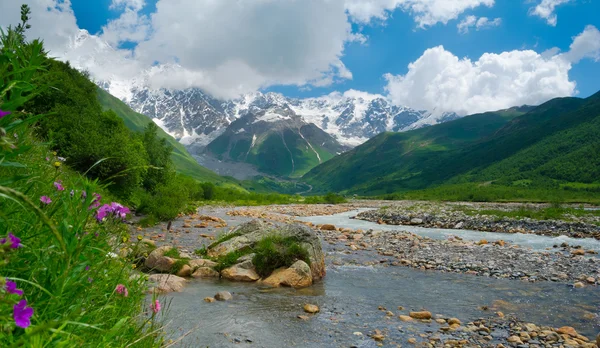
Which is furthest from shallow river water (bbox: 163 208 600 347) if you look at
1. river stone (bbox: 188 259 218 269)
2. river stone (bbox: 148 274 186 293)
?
river stone (bbox: 188 259 218 269)

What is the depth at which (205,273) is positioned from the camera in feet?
52.3

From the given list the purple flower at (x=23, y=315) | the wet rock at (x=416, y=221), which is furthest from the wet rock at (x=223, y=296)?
the wet rock at (x=416, y=221)

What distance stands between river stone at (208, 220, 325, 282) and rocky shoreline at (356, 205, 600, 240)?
1022 inches

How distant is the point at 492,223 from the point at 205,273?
33159 mm

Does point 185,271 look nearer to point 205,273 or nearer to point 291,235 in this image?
point 205,273

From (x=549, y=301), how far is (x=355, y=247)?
40.3ft

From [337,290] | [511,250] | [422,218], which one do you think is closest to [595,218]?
[422,218]

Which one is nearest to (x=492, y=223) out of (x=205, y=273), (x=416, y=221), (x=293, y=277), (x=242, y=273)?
(x=416, y=221)

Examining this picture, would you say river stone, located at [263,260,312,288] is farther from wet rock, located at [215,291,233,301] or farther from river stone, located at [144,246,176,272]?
river stone, located at [144,246,176,272]

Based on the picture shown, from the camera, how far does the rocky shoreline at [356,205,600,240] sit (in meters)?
33.1

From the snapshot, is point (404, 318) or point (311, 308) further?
point (311, 308)

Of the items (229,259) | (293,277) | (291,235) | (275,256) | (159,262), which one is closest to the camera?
(293,277)

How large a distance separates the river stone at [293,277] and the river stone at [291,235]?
0.79 meters

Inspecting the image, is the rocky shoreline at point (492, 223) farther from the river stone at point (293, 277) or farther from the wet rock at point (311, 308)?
the wet rock at point (311, 308)
